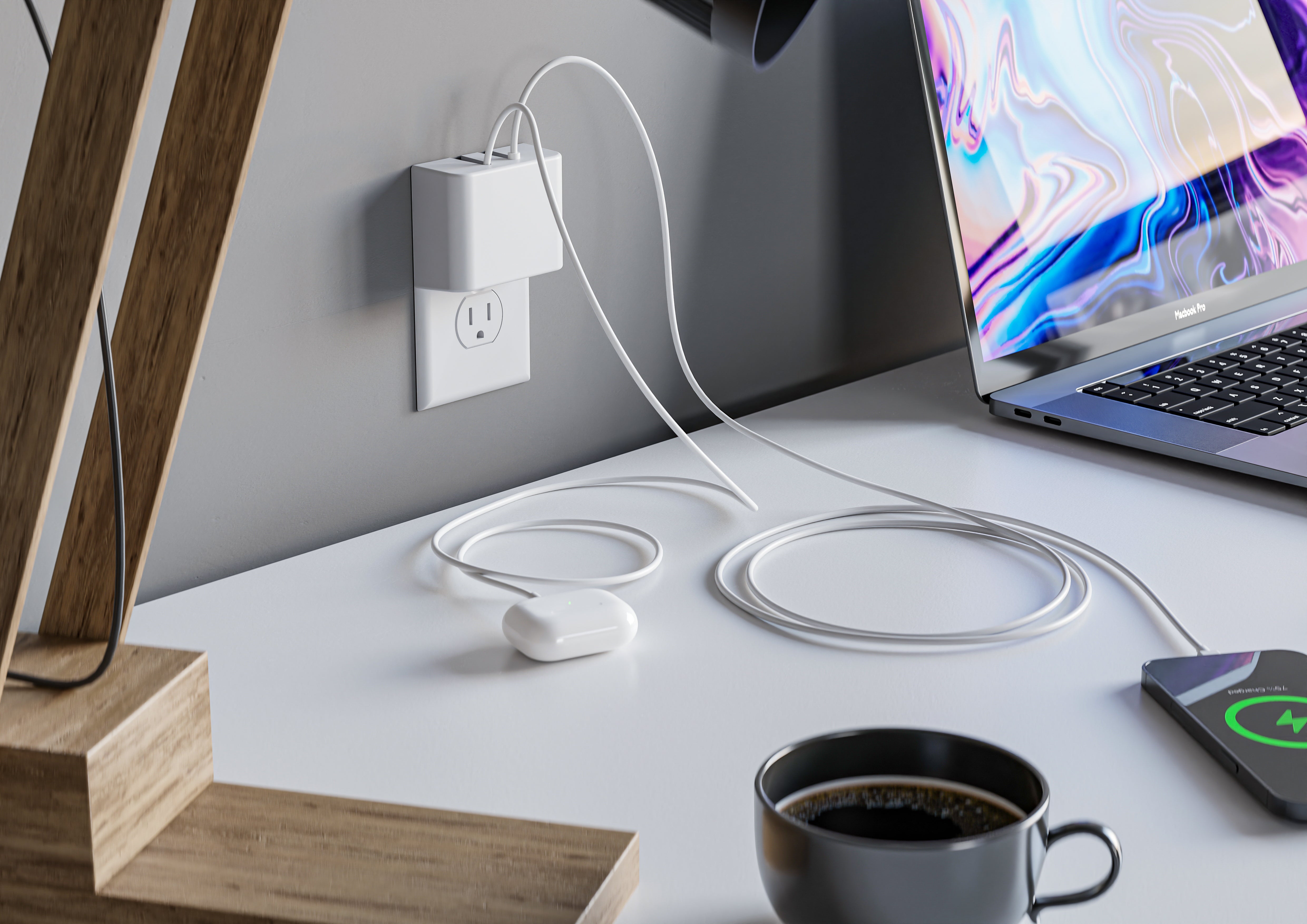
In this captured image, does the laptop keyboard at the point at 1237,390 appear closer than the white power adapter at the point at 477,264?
No

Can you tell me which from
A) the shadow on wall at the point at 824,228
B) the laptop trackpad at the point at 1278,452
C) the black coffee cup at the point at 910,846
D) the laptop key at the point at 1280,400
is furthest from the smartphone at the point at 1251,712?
the shadow on wall at the point at 824,228

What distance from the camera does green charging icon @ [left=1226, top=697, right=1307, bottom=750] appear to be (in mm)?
539

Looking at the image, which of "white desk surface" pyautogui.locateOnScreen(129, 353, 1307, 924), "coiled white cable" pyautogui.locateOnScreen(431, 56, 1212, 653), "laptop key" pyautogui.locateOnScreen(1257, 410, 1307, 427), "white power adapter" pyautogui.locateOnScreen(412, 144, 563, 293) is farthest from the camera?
"laptop key" pyautogui.locateOnScreen(1257, 410, 1307, 427)

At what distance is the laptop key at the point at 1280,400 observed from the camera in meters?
0.91

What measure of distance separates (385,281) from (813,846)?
495 mm

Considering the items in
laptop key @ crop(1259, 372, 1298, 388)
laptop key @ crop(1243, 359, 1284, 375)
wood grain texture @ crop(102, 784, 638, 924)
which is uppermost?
laptop key @ crop(1243, 359, 1284, 375)

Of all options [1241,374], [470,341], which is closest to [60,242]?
[470,341]

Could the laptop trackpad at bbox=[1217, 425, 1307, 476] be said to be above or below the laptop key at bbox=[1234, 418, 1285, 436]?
below

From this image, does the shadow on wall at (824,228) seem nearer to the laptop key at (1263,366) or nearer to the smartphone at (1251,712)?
the laptop key at (1263,366)

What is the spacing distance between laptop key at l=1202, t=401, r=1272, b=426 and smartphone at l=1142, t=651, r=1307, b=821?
1.01 ft

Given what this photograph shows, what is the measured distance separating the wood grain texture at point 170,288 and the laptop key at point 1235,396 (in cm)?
72

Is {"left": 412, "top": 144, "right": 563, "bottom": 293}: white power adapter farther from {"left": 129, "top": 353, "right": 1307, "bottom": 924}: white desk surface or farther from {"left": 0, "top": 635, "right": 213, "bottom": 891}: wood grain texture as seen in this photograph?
{"left": 0, "top": 635, "right": 213, "bottom": 891}: wood grain texture

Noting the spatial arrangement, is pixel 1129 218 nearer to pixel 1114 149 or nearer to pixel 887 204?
pixel 1114 149

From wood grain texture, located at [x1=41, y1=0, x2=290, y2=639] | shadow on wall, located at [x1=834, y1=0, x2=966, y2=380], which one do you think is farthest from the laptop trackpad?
wood grain texture, located at [x1=41, y1=0, x2=290, y2=639]
